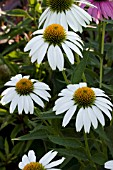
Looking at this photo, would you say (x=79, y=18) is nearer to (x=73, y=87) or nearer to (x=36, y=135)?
(x=73, y=87)

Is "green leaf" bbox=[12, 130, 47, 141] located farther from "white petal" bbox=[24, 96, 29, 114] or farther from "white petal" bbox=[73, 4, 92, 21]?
"white petal" bbox=[73, 4, 92, 21]

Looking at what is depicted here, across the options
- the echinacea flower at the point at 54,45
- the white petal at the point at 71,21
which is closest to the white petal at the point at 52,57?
the echinacea flower at the point at 54,45

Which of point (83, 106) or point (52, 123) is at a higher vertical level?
point (83, 106)

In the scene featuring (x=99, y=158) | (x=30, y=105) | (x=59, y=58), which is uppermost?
(x=59, y=58)

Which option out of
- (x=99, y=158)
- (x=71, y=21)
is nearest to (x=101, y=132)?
(x=99, y=158)

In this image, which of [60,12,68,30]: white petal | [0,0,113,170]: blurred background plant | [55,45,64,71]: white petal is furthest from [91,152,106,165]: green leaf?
[60,12,68,30]: white petal

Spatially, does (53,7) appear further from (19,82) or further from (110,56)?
(110,56)

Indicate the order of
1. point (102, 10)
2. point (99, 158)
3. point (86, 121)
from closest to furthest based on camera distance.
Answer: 1. point (86, 121)
2. point (99, 158)
3. point (102, 10)
